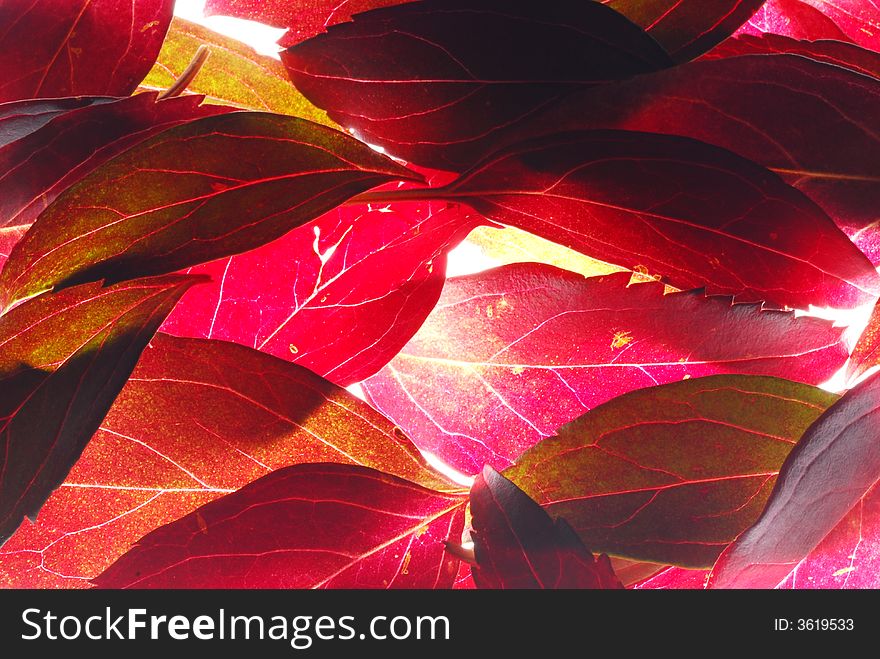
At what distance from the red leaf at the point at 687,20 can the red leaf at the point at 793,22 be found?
7cm

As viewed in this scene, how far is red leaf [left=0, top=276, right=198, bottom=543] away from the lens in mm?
246

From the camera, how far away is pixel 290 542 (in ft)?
0.94

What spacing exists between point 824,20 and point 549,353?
0.57ft

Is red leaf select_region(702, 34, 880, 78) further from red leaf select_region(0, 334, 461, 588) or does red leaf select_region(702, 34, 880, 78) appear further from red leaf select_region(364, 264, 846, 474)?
red leaf select_region(0, 334, 461, 588)

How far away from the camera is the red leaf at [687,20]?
26 cm

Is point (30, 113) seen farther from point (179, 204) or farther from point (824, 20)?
point (824, 20)

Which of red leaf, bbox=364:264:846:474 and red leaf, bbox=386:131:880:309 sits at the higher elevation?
red leaf, bbox=386:131:880:309

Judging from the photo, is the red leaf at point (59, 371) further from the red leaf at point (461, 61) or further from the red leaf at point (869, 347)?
the red leaf at point (869, 347)

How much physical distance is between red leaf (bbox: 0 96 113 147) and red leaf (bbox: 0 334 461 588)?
0.08 meters

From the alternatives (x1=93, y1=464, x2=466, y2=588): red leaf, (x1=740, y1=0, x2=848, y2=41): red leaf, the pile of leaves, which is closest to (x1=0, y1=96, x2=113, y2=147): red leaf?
the pile of leaves

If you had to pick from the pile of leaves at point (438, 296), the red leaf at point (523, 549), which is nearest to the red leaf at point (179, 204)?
the pile of leaves at point (438, 296)

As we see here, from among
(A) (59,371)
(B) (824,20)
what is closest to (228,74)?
(A) (59,371)
